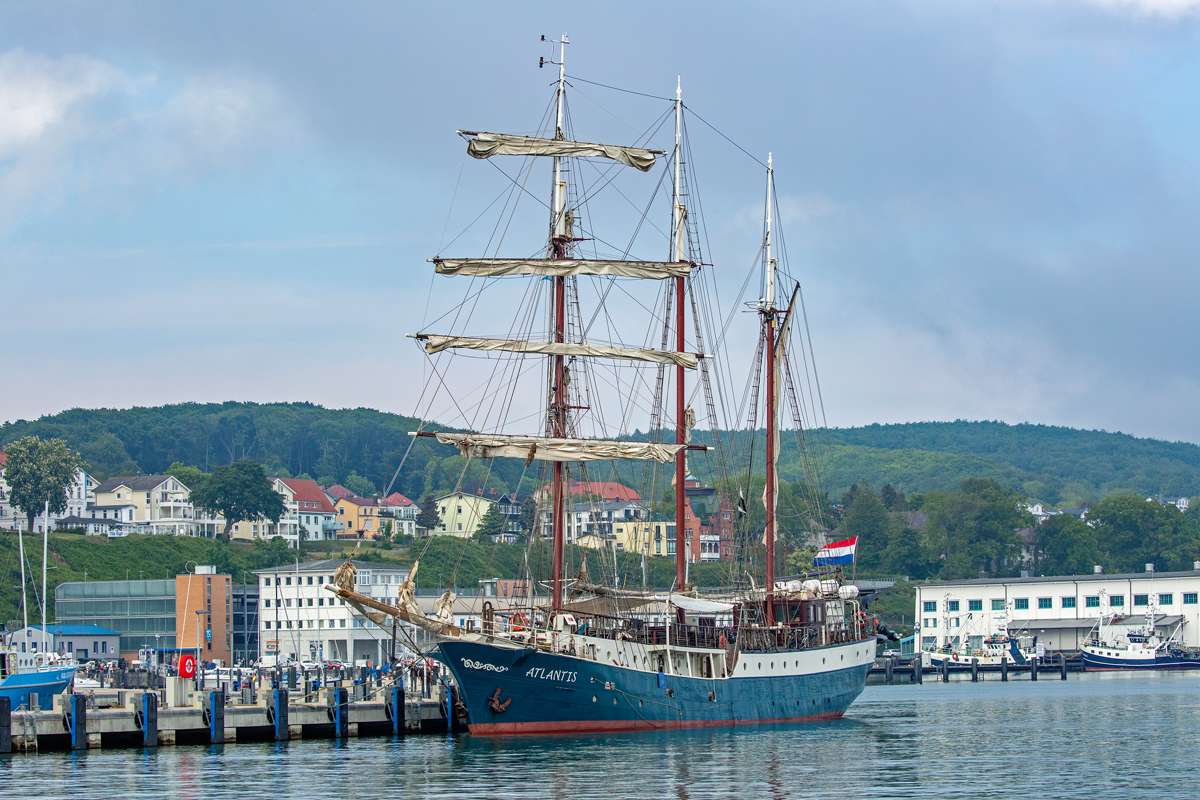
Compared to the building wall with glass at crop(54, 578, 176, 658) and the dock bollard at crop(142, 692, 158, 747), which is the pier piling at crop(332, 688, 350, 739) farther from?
the building wall with glass at crop(54, 578, 176, 658)

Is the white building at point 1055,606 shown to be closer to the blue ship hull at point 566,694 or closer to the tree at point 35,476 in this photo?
the blue ship hull at point 566,694

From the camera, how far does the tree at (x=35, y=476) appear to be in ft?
626

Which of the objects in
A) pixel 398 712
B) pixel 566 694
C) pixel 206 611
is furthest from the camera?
pixel 206 611

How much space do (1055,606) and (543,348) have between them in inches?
4140

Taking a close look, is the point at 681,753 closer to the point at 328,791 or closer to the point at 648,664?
the point at 648,664

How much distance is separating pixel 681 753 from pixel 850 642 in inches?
985

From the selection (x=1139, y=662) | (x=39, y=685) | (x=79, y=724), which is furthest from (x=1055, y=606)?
(x=79, y=724)

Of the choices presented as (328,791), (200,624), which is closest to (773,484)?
(328,791)

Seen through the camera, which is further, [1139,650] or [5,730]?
[1139,650]

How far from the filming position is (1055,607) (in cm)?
15950

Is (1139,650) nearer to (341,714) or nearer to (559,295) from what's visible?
(559,295)

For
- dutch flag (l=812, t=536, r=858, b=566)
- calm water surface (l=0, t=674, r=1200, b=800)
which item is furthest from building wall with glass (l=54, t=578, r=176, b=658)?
calm water surface (l=0, t=674, r=1200, b=800)

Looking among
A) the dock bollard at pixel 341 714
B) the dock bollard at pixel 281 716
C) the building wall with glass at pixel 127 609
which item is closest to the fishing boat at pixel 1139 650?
the building wall with glass at pixel 127 609

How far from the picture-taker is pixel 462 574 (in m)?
181
